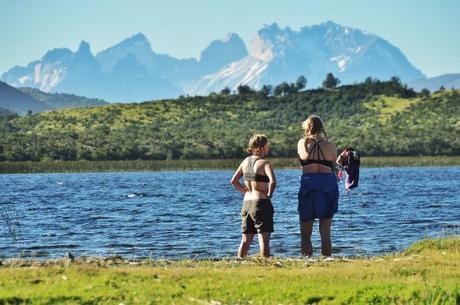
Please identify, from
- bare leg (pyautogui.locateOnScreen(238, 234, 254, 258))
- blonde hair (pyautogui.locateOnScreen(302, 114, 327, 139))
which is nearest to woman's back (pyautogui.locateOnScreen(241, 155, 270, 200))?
bare leg (pyautogui.locateOnScreen(238, 234, 254, 258))

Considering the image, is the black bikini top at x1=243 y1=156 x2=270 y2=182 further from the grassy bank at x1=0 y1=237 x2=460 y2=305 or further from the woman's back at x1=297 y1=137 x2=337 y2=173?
the grassy bank at x1=0 y1=237 x2=460 y2=305

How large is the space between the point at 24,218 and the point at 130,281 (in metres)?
27.9

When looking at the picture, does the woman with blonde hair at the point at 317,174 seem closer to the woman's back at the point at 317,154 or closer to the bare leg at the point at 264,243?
the woman's back at the point at 317,154

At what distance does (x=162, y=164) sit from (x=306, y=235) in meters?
116

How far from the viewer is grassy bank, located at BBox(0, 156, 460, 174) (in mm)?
123938

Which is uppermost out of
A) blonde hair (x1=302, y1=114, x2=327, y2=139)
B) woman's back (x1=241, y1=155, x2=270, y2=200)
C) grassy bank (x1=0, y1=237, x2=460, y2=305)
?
blonde hair (x1=302, y1=114, x2=327, y2=139)

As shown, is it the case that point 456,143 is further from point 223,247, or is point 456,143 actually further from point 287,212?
point 223,247

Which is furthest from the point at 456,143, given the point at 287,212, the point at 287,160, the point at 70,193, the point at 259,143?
the point at 259,143

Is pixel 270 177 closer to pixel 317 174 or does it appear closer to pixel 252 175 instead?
pixel 252 175

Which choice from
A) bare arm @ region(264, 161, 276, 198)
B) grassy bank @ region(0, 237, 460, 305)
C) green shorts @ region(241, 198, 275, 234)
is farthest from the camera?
green shorts @ region(241, 198, 275, 234)

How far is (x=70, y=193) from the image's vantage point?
6538 cm

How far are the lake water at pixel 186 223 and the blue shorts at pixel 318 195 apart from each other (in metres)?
3.67

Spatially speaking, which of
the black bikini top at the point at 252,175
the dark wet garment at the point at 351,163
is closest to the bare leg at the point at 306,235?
the black bikini top at the point at 252,175

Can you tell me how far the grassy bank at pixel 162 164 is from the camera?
12394 centimetres
